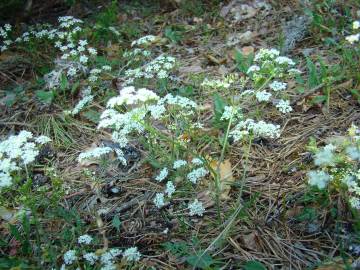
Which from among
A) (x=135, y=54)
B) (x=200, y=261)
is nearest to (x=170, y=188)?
(x=200, y=261)

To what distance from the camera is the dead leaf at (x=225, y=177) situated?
2.14 metres

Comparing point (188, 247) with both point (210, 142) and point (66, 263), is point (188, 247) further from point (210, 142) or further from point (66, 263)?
point (210, 142)

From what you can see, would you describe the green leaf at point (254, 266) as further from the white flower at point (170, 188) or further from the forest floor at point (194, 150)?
the white flower at point (170, 188)

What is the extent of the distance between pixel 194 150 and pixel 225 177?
10.3 inches

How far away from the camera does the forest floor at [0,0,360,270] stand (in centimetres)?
191

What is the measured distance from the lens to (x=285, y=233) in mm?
1928

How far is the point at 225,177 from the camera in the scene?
2.23m

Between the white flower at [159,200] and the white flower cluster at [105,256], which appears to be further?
the white flower at [159,200]

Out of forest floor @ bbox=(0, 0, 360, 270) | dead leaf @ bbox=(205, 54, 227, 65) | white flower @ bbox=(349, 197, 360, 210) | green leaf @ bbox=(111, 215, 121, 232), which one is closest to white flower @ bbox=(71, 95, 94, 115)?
forest floor @ bbox=(0, 0, 360, 270)

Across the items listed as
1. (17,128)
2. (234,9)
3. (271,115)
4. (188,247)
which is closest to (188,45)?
(234,9)

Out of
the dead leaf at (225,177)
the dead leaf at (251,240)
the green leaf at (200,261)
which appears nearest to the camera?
the green leaf at (200,261)

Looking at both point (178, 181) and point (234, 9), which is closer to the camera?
point (178, 181)

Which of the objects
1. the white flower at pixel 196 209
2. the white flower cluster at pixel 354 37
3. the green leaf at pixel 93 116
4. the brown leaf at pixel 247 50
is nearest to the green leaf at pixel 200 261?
the white flower at pixel 196 209

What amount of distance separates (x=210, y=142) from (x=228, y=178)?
0.93ft
